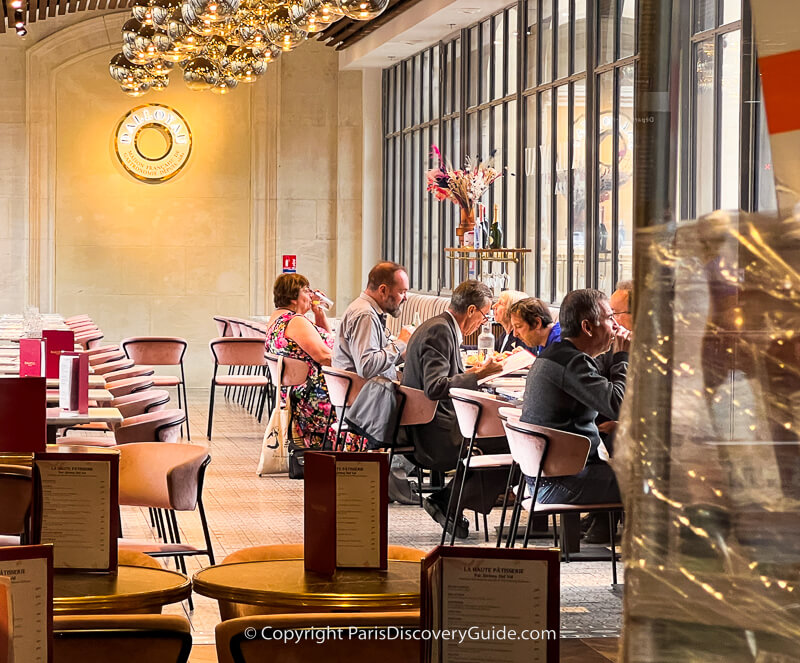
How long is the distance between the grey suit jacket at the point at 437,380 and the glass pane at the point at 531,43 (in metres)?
4.98

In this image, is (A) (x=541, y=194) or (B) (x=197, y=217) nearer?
(A) (x=541, y=194)

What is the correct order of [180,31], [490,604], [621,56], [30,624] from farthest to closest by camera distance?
[621,56], [180,31], [30,624], [490,604]

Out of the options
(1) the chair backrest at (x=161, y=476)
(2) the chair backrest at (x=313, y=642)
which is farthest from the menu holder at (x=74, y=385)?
(2) the chair backrest at (x=313, y=642)

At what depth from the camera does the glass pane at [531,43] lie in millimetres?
11266

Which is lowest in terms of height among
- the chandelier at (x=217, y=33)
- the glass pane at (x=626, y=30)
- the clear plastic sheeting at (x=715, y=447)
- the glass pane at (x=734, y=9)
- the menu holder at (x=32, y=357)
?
the menu holder at (x=32, y=357)

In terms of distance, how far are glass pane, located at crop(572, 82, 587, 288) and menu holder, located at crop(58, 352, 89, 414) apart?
17.8ft

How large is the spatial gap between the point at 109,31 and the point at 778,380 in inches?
629

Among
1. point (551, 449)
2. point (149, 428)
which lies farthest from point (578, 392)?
point (149, 428)

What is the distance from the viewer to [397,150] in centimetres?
1590

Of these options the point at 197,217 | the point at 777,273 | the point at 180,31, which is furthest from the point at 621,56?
the point at 777,273

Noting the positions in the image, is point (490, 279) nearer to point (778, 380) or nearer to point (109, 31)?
point (109, 31)

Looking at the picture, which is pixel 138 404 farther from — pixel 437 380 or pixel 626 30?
pixel 626 30

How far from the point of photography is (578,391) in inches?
210

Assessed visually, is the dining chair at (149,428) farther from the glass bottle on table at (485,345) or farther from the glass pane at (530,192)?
the glass pane at (530,192)
